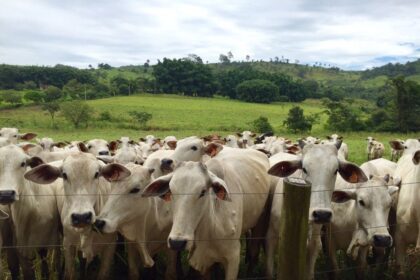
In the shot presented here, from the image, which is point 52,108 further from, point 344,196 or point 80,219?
point 344,196

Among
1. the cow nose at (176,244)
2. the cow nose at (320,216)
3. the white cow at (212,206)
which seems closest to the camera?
the cow nose at (176,244)

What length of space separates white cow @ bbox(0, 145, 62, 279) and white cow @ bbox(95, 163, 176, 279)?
1154 mm

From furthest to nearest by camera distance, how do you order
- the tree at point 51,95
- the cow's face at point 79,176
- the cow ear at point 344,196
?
the tree at point 51,95
the cow ear at point 344,196
the cow's face at point 79,176

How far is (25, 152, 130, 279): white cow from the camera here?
16.3 ft

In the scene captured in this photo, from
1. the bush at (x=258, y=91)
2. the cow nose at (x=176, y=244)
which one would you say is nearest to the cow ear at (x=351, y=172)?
the cow nose at (x=176, y=244)

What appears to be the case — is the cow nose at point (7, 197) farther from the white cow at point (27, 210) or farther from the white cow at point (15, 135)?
the white cow at point (15, 135)


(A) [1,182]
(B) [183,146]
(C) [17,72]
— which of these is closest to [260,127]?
(B) [183,146]

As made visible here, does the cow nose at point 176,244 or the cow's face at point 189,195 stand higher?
the cow's face at point 189,195

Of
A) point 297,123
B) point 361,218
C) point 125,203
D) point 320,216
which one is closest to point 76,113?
point 297,123

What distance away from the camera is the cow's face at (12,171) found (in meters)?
5.15

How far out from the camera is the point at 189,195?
453 centimetres

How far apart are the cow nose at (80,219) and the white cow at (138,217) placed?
32cm

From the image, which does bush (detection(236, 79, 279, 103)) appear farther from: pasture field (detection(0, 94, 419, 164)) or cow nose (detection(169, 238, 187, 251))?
cow nose (detection(169, 238, 187, 251))

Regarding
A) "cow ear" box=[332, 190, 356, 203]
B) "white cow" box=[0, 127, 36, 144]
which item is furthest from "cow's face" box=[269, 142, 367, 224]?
"white cow" box=[0, 127, 36, 144]
